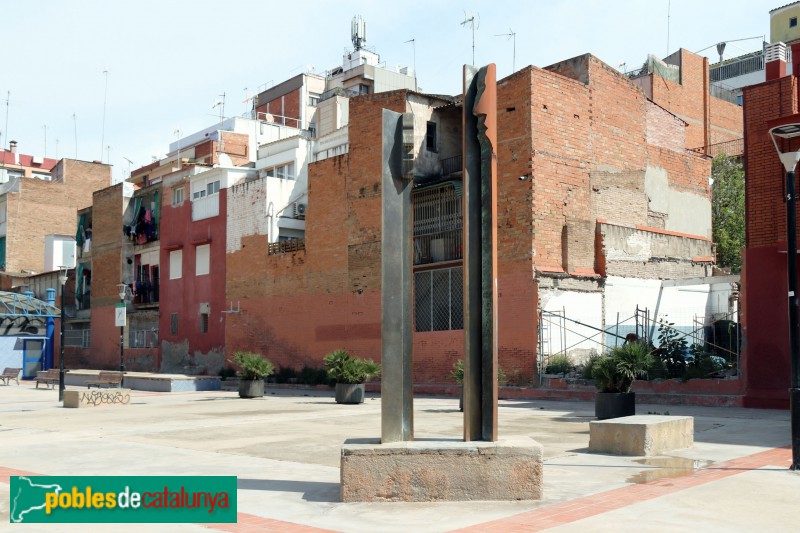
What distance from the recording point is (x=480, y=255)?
28.9 ft

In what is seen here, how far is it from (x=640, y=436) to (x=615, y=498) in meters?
3.08

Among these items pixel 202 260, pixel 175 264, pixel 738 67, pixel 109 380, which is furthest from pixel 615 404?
pixel 738 67

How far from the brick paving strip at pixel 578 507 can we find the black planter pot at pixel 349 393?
43.7ft

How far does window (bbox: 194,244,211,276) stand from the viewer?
135ft

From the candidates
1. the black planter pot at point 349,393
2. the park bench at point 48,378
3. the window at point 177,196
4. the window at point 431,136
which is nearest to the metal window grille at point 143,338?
the window at point 177,196

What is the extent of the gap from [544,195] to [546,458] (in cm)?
1642

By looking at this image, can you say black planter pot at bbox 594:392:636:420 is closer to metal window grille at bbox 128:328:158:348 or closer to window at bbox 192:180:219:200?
window at bbox 192:180:219:200

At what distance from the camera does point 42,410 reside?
21.8 m

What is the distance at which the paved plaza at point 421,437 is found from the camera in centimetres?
717

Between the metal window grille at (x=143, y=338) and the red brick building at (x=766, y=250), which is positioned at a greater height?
the red brick building at (x=766, y=250)

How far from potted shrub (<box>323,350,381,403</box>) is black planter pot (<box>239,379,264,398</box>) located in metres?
3.39

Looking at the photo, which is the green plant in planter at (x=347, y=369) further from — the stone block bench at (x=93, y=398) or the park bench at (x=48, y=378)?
the park bench at (x=48, y=378)

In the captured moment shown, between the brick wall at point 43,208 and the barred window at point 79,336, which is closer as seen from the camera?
the barred window at point 79,336

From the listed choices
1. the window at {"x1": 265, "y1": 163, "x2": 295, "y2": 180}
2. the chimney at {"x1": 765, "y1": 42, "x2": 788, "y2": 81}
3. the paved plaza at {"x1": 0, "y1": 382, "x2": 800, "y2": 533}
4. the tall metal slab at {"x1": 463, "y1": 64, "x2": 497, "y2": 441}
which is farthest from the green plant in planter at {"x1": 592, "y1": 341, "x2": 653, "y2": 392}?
the window at {"x1": 265, "y1": 163, "x2": 295, "y2": 180}
